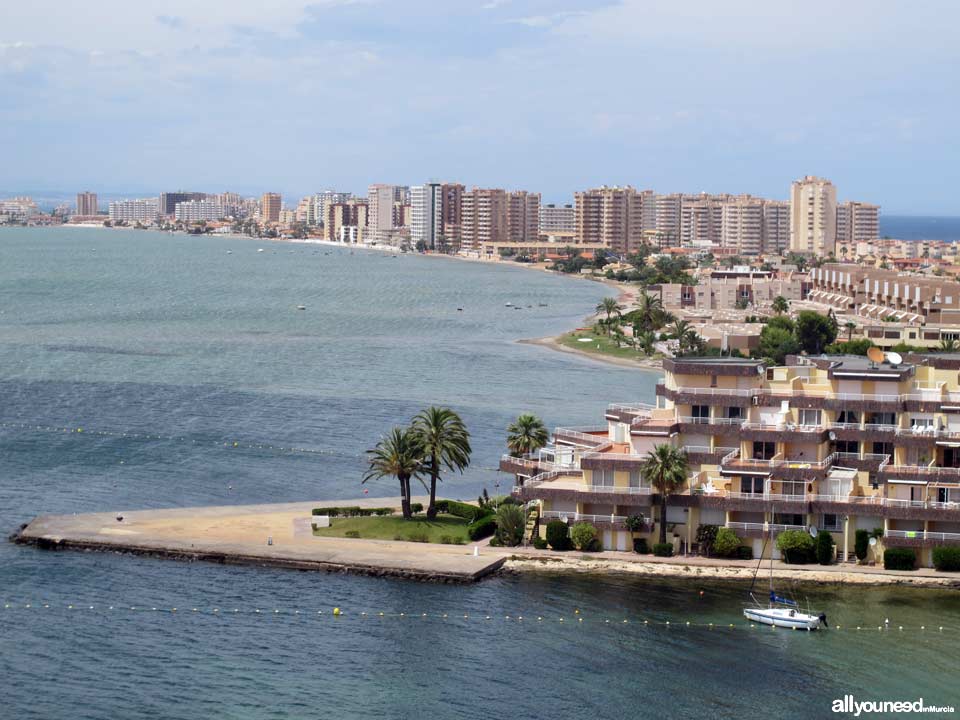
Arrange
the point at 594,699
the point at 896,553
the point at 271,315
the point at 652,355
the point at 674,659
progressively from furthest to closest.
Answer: the point at 271,315 → the point at 652,355 → the point at 896,553 → the point at 674,659 → the point at 594,699

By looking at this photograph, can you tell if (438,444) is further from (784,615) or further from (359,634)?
(784,615)

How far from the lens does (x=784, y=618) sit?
159ft

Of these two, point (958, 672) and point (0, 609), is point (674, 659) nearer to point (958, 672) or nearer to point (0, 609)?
point (958, 672)

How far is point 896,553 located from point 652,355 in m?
82.3

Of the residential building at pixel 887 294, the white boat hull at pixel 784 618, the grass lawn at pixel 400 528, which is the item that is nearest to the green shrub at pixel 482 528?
the grass lawn at pixel 400 528

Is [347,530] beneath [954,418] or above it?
beneath

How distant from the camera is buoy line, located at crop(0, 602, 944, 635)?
158 feet

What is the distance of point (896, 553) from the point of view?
53.5 metres

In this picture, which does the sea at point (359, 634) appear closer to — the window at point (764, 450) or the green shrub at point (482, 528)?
the green shrub at point (482, 528)

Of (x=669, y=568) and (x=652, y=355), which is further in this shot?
(x=652, y=355)

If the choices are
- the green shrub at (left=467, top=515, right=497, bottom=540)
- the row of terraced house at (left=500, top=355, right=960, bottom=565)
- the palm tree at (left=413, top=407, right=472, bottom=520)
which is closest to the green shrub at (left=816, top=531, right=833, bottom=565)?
the row of terraced house at (left=500, top=355, right=960, bottom=565)

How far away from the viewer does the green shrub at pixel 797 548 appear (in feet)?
177

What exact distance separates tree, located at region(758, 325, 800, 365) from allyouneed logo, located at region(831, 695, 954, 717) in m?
83.4

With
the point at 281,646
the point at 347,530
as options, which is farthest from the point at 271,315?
the point at 281,646
